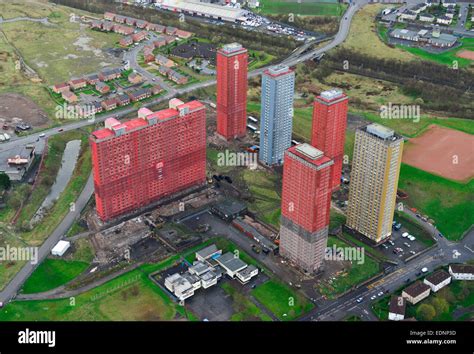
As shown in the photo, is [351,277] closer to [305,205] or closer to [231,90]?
[305,205]

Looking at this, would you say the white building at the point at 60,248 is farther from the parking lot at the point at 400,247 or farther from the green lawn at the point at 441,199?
the green lawn at the point at 441,199

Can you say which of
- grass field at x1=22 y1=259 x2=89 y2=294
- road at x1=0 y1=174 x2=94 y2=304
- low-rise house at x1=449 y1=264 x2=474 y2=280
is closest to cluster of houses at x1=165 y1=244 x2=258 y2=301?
grass field at x1=22 y1=259 x2=89 y2=294

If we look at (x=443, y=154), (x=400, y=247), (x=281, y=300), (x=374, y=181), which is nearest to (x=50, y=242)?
(x=281, y=300)

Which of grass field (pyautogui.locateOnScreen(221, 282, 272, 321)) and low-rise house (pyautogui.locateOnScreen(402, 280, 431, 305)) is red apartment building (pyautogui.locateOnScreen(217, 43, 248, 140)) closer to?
grass field (pyautogui.locateOnScreen(221, 282, 272, 321))

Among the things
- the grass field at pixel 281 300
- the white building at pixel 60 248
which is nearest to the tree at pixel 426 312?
the grass field at pixel 281 300

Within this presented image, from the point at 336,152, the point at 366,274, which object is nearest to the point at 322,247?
the point at 366,274

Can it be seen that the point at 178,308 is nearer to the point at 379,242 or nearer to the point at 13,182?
the point at 379,242
